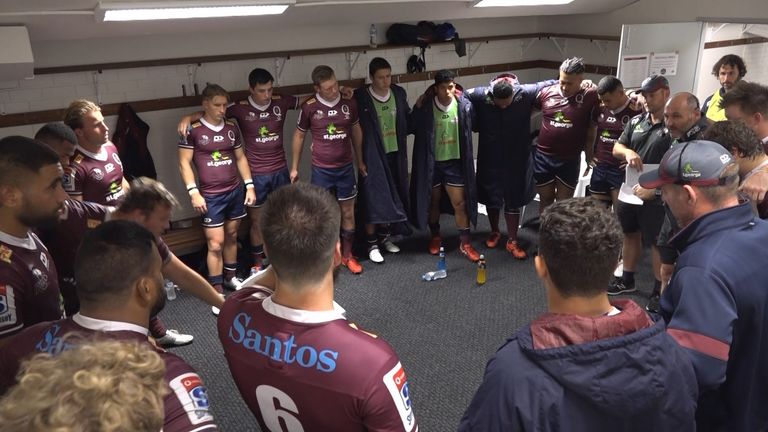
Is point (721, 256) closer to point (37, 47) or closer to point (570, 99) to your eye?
point (570, 99)

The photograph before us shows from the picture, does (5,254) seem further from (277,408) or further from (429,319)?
(429,319)

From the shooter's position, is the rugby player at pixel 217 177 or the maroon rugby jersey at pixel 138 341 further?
the rugby player at pixel 217 177

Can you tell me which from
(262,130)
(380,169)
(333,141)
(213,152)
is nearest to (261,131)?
(262,130)

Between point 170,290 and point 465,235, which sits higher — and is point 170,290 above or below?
below

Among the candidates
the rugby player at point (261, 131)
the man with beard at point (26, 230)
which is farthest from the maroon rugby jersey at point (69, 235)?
the rugby player at point (261, 131)

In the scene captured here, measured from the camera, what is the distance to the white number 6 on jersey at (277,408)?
4.08 ft

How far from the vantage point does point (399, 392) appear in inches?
47.3

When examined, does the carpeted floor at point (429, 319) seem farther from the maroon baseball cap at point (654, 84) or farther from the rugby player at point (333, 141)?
the maroon baseball cap at point (654, 84)

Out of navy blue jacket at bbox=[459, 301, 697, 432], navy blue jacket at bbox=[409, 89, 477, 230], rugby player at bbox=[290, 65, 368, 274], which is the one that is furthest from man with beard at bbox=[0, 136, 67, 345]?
navy blue jacket at bbox=[409, 89, 477, 230]

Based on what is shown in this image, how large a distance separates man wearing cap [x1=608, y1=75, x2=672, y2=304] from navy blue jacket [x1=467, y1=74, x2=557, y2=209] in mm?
834

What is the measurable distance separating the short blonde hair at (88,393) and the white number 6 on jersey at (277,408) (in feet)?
1.49


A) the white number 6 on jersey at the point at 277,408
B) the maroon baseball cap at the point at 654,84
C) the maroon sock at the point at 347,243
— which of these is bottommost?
the maroon sock at the point at 347,243

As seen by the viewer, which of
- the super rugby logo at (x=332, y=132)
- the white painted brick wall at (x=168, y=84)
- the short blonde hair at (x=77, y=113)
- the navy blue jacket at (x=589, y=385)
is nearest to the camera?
the navy blue jacket at (x=589, y=385)

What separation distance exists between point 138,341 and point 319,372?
0.38 m
